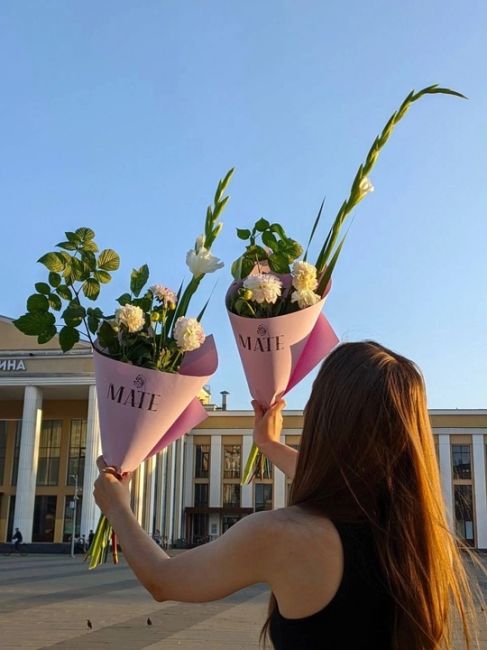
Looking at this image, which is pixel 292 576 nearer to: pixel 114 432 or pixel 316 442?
pixel 316 442

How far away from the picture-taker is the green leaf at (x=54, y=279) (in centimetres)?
297

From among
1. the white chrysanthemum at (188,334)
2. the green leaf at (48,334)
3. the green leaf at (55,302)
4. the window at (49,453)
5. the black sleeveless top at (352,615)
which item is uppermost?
the window at (49,453)

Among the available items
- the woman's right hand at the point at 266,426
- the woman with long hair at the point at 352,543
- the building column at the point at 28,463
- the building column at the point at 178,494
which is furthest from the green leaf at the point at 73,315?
the building column at the point at 178,494

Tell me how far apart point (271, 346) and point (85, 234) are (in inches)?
34.3

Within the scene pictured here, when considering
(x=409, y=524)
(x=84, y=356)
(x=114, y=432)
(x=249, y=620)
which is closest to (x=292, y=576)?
(x=409, y=524)

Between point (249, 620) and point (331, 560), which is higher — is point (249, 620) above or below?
below

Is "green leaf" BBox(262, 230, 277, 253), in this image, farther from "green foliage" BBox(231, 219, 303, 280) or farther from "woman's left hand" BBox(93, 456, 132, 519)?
"woman's left hand" BBox(93, 456, 132, 519)

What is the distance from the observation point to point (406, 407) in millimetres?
1794

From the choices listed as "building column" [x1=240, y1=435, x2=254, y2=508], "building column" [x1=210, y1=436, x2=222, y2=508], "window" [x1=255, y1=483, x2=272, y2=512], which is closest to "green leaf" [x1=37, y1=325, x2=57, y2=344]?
"building column" [x1=240, y1=435, x2=254, y2=508]

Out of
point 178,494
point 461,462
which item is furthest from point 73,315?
point 461,462

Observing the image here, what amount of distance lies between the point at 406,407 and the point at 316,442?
233 millimetres

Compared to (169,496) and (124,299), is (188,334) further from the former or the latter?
(169,496)

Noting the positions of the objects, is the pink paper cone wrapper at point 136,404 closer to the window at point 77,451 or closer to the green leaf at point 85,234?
the green leaf at point 85,234

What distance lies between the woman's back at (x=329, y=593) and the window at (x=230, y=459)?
215ft
